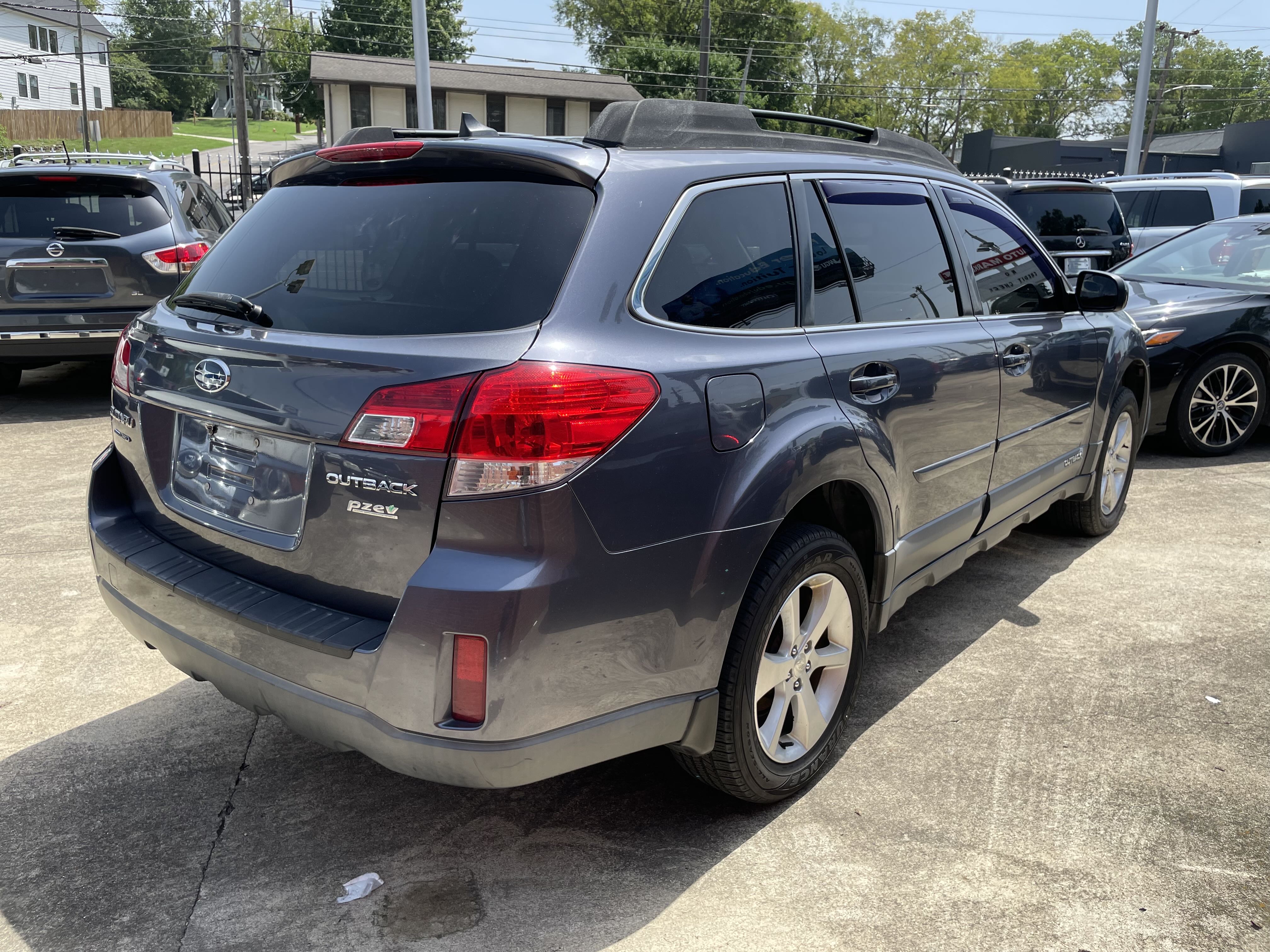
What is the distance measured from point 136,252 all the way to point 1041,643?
6.65 meters

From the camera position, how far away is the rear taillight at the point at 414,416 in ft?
6.94

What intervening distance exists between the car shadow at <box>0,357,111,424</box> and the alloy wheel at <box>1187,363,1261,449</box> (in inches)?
308

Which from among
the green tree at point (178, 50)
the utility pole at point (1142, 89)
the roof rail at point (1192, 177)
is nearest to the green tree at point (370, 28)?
the green tree at point (178, 50)

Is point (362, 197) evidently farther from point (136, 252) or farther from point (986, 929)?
point (136, 252)

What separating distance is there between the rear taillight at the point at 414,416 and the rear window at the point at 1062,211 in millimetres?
10540

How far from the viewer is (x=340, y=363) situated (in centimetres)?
225

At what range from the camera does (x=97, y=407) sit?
315 inches

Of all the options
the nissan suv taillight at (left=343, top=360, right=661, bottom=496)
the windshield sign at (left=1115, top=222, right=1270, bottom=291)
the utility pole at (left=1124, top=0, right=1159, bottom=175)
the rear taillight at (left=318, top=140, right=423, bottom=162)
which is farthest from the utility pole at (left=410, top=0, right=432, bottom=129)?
the utility pole at (left=1124, top=0, right=1159, bottom=175)

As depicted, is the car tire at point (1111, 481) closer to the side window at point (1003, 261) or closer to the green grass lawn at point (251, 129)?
the side window at point (1003, 261)

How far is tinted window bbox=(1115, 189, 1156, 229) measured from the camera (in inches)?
512

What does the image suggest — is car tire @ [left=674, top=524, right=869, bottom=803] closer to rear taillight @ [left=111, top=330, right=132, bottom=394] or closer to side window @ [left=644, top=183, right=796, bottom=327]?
side window @ [left=644, top=183, right=796, bottom=327]

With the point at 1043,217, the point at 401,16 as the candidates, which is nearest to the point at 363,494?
the point at 1043,217

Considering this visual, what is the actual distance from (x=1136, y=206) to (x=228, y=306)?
13.2 m

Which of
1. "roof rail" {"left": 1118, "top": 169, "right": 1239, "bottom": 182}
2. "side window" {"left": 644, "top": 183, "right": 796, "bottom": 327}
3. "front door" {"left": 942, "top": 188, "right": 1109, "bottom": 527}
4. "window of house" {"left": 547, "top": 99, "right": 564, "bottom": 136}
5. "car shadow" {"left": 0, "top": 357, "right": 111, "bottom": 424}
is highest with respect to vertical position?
"window of house" {"left": 547, "top": 99, "right": 564, "bottom": 136}
